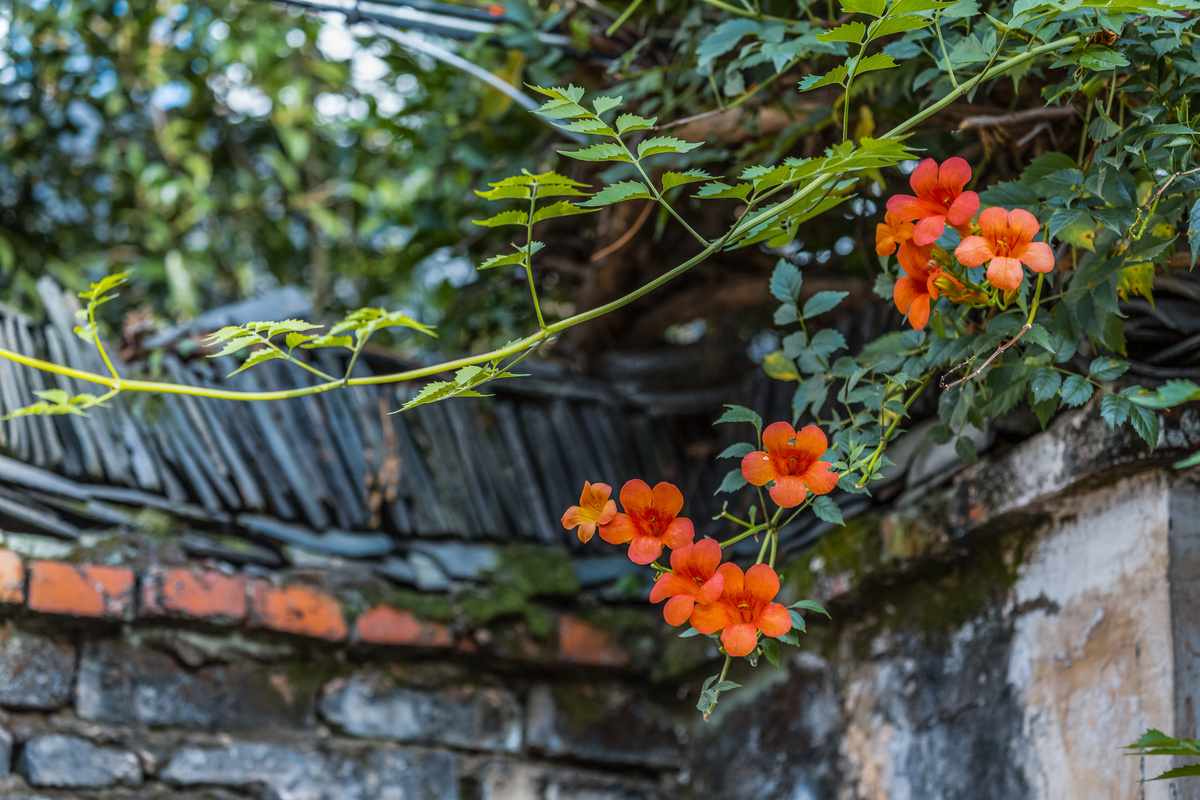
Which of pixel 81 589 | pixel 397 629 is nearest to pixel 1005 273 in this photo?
pixel 397 629

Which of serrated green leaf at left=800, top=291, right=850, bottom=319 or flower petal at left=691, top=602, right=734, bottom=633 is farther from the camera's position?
serrated green leaf at left=800, top=291, right=850, bottom=319

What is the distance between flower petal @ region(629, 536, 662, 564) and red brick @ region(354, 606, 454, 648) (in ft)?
3.11

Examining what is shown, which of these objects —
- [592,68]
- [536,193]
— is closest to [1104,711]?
[536,193]

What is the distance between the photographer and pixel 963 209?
85 centimetres

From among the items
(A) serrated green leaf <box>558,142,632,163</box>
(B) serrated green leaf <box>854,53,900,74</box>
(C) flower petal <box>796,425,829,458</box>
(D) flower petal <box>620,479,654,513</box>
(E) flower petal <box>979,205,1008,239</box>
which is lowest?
(D) flower petal <box>620,479,654,513</box>

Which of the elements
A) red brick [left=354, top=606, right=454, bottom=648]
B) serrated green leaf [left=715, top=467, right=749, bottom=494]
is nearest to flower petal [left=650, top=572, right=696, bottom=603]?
serrated green leaf [left=715, top=467, right=749, bottom=494]

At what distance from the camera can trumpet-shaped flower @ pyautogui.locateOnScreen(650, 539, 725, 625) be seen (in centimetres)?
83

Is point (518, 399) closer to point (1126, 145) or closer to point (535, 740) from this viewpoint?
point (535, 740)

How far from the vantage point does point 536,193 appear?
2.78 feet

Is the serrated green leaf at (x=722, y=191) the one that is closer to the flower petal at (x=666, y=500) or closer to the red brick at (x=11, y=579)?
the flower petal at (x=666, y=500)

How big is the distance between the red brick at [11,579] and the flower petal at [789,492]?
120cm

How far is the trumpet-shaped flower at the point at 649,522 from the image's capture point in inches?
34.3

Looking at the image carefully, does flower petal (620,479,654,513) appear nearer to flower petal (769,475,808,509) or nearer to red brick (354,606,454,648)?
flower petal (769,475,808,509)

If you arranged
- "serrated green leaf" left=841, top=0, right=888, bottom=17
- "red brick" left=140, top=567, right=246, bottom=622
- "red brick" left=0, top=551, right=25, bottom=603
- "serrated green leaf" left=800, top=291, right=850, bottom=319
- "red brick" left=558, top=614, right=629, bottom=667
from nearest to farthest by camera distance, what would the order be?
"serrated green leaf" left=841, top=0, right=888, bottom=17, "serrated green leaf" left=800, top=291, right=850, bottom=319, "red brick" left=0, top=551, right=25, bottom=603, "red brick" left=140, top=567, right=246, bottom=622, "red brick" left=558, top=614, right=629, bottom=667
